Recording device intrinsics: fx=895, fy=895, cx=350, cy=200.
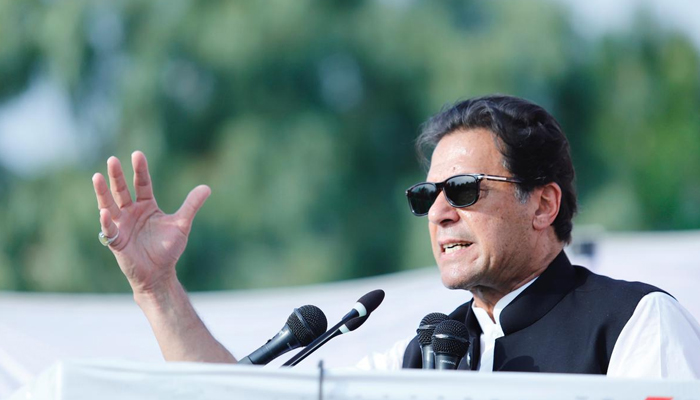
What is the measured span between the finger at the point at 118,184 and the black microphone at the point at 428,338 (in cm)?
90

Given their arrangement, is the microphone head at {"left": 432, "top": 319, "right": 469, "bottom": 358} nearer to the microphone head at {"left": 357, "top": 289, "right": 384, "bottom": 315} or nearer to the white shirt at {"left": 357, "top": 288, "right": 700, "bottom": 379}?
the microphone head at {"left": 357, "top": 289, "right": 384, "bottom": 315}

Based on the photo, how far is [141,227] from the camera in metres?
2.50

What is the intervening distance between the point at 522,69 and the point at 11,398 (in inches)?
318

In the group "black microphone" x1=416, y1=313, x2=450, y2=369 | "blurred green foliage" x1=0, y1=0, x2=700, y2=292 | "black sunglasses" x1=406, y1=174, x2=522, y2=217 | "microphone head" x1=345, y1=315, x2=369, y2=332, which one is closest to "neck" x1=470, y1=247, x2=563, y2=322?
"black sunglasses" x1=406, y1=174, x2=522, y2=217

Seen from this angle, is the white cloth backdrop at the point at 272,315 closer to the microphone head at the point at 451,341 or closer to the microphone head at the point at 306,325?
the microphone head at the point at 306,325

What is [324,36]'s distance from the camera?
1007cm

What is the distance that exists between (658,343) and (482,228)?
608 millimetres

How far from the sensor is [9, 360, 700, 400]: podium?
1.54m

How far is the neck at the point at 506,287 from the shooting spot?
2541 mm

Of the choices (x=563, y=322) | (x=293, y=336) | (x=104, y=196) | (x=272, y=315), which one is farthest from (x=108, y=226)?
(x=272, y=315)

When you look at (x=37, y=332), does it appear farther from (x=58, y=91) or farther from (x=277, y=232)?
(x=58, y=91)

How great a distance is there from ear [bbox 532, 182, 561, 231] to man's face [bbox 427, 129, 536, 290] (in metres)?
0.03

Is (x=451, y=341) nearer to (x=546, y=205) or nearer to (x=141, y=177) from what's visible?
(x=546, y=205)

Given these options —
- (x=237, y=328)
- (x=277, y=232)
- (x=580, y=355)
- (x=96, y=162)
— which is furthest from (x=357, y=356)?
(x=96, y=162)
